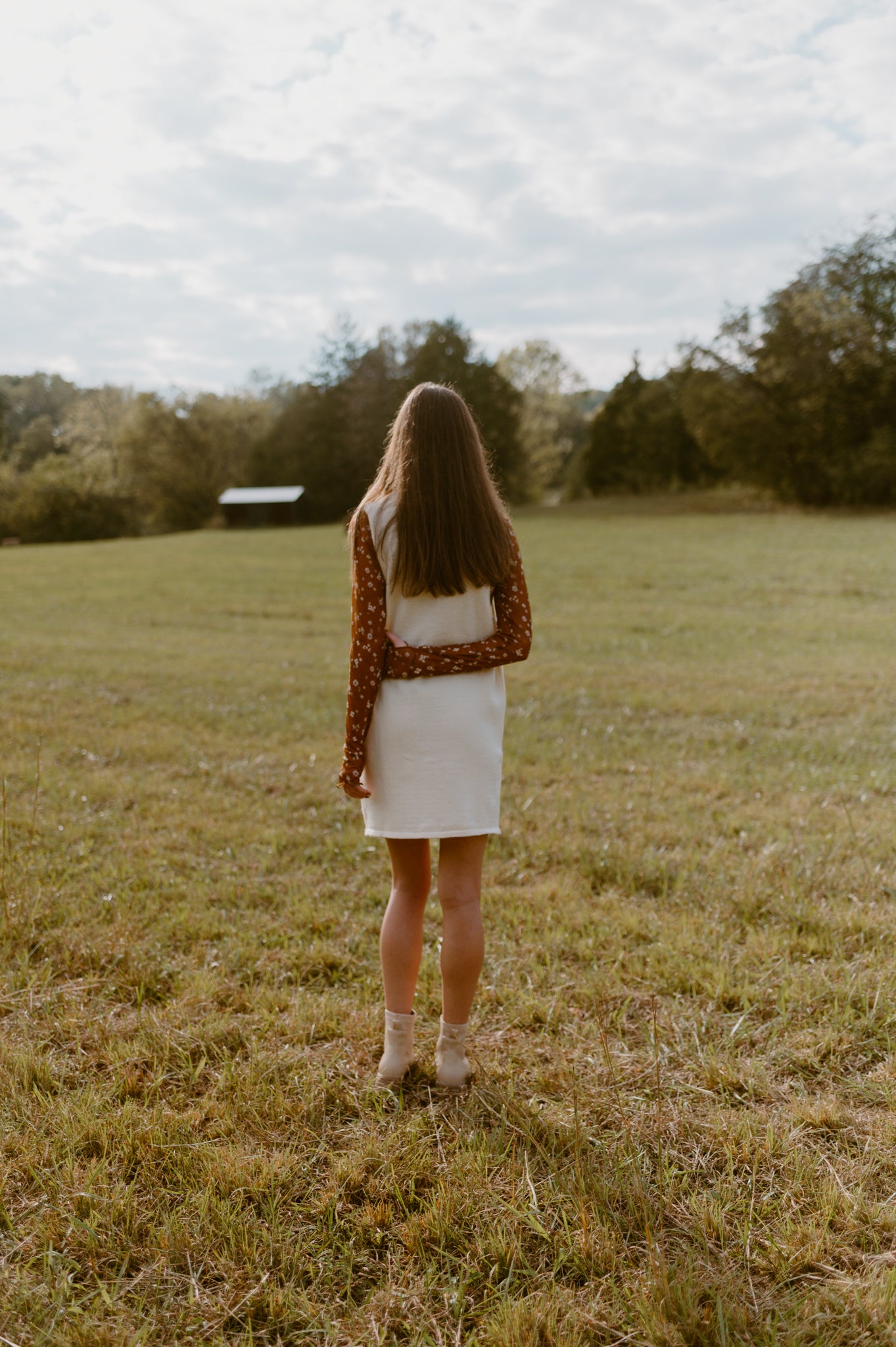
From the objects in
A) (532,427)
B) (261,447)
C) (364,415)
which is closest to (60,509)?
(261,447)

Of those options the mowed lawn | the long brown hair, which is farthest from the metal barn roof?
the long brown hair

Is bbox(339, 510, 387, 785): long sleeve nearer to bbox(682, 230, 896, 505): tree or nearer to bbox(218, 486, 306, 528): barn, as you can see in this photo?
bbox(682, 230, 896, 505): tree

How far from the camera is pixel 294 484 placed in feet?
176

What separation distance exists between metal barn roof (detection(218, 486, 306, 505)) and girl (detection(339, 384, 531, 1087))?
47345 mm

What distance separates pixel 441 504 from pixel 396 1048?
1789 millimetres

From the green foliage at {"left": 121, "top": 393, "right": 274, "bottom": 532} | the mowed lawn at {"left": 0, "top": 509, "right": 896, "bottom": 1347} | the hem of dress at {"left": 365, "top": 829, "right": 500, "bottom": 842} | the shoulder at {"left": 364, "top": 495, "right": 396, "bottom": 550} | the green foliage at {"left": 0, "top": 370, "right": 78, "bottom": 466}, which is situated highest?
the green foliage at {"left": 0, "top": 370, "right": 78, "bottom": 466}

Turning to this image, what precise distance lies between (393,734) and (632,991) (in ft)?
5.01

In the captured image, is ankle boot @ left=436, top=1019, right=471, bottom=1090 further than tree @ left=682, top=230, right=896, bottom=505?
No

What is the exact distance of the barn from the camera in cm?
4884

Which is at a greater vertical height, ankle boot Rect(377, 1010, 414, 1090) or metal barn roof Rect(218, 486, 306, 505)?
metal barn roof Rect(218, 486, 306, 505)

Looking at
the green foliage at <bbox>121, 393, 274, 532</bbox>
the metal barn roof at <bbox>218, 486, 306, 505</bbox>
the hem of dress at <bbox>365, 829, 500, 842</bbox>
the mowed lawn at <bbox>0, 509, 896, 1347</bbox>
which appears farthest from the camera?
the green foliage at <bbox>121, 393, 274, 532</bbox>

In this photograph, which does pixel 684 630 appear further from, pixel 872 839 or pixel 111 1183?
pixel 111 1183

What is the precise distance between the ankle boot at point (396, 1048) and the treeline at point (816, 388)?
36945 mm

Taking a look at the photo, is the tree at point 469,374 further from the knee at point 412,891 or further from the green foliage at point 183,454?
the knee at point 412,891
